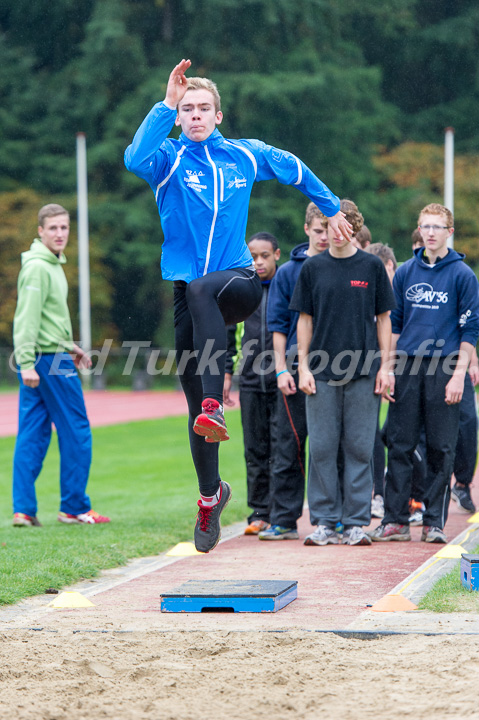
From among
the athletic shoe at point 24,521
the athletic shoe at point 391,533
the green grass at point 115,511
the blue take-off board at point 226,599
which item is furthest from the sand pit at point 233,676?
the athletic shoe at point 24,521

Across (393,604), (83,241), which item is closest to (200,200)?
(393,604)

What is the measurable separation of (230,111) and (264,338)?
1220 inches

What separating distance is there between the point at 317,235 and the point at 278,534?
233 centimetres

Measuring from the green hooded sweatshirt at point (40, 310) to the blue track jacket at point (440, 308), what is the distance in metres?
3.05

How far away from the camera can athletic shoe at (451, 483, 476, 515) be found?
947 centimetres

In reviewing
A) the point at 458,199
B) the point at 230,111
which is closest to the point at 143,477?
the point at 458,199

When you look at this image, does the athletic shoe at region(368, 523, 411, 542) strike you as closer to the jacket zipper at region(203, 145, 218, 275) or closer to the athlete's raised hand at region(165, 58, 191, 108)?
the jacket zipper at region(203, 145, 218, 275)

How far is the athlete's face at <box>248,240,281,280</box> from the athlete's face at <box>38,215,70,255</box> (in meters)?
1.70

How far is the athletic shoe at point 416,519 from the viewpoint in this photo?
28.8ft

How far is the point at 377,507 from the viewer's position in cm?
921

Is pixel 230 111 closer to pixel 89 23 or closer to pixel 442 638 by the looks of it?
pixel 89 23

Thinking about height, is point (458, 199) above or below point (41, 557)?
above

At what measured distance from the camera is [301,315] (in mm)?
7637

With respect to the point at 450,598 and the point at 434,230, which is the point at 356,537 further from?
the point at 434,230
